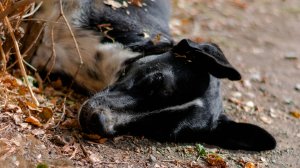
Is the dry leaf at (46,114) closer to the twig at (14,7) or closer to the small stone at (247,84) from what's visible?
the twig at (14,7)

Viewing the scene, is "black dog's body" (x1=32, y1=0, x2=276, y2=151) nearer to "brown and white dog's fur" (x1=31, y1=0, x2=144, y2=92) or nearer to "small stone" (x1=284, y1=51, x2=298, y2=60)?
"brown and white dog's fur" (x1=31, y1=0, x2=144, y2=92)

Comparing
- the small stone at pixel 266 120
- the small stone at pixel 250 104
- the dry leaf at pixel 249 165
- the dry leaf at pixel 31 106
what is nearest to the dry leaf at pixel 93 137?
the dry leaf at pixel 31 106

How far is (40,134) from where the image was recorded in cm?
333

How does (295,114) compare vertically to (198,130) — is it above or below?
below

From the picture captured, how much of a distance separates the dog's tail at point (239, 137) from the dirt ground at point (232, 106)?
59 millimetres

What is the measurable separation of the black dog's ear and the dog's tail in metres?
0.32

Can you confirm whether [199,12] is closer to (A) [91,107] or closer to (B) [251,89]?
(B) [251,89]

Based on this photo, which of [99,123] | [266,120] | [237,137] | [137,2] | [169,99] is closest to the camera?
[99,123]

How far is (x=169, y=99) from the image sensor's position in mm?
3674

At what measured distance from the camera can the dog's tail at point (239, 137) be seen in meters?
3.84

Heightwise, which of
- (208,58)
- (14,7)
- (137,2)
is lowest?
(208,58)

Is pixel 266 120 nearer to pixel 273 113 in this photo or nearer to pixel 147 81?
pixel 273 113

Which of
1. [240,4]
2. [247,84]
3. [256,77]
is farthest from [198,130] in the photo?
[240,4]

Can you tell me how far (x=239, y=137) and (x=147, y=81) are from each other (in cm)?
75
